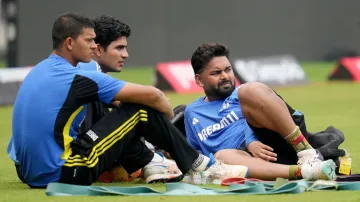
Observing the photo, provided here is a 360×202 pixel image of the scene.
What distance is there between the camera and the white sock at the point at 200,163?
6859 millimetres

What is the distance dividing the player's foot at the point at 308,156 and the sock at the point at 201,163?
0.68 metres

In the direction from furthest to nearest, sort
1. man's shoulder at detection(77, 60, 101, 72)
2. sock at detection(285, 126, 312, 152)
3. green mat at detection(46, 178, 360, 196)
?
man's shoulder at detection(77, 60, 101, 72)
sock at detection(285, 126, 312, 152)
green mat at detection(46, 178, 360, 196)

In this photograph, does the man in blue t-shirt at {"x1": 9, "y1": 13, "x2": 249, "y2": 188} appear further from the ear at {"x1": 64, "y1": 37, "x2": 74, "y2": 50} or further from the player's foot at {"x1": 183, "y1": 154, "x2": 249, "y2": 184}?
the player's foot at {"x1": 183, "y1": 154, "x2": 249, "y2": 184}

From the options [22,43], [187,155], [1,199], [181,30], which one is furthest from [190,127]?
[181,30]

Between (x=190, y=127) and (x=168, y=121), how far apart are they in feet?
4.09

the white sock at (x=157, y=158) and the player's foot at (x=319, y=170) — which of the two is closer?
the player's foot at (x=319, y=170)

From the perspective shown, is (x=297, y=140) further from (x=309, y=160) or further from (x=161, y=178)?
(x=161, y=178)

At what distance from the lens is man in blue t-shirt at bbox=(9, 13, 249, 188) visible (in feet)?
21.4

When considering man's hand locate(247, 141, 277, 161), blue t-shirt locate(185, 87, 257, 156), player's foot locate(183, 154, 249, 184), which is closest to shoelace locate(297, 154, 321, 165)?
man's hand locate(247, 141, 277, 161)

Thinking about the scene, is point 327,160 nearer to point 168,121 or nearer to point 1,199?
point 168,121

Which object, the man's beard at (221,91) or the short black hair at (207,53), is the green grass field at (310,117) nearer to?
the man's beard at (221,91)

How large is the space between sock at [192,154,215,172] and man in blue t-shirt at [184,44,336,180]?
323 millimetres

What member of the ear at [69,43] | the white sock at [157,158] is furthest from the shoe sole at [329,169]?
the ear at [69,43]

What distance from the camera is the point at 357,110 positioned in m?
14.2
